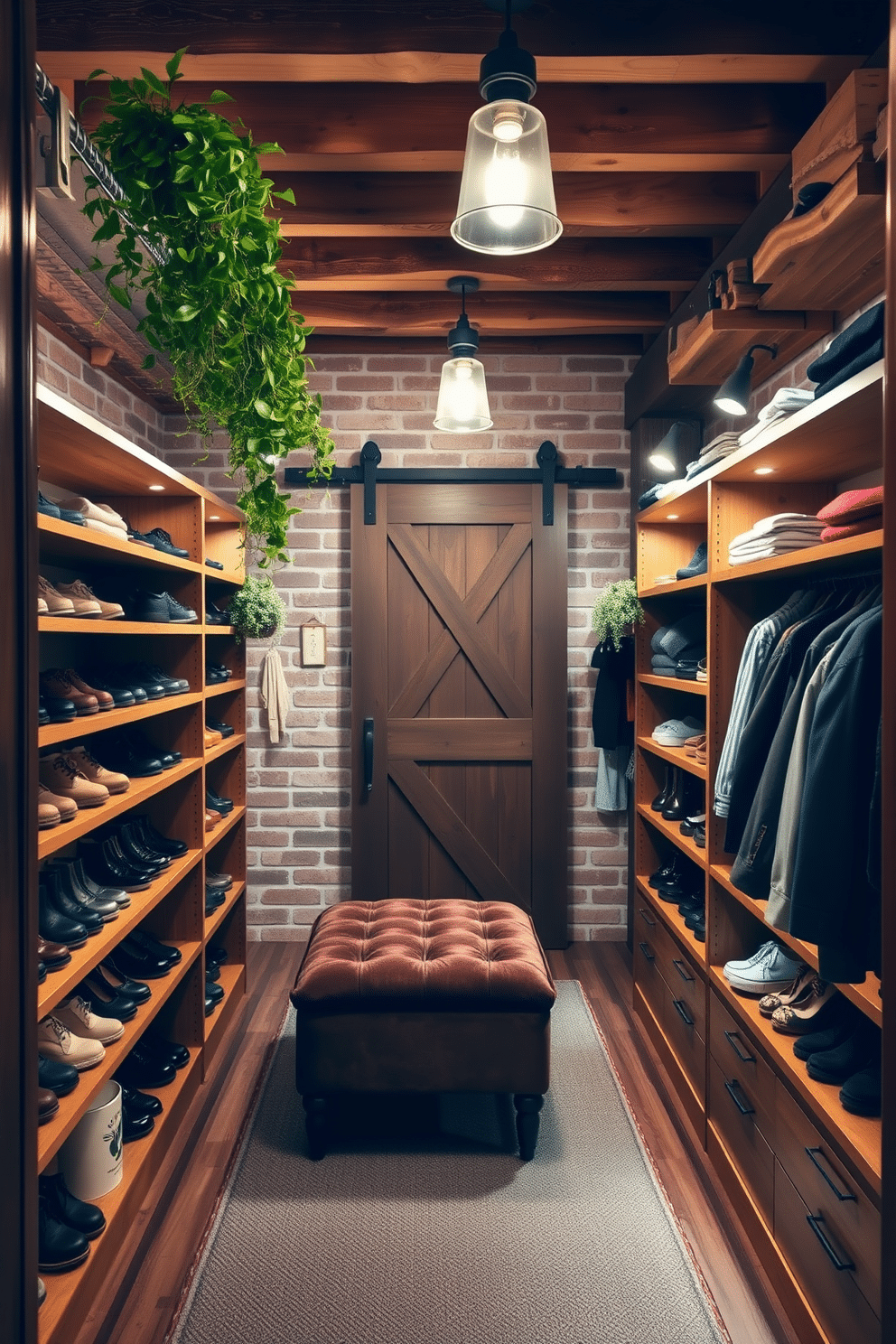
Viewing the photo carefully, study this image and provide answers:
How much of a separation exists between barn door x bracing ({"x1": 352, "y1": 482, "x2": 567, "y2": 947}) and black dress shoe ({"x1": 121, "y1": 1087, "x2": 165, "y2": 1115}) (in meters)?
1.69

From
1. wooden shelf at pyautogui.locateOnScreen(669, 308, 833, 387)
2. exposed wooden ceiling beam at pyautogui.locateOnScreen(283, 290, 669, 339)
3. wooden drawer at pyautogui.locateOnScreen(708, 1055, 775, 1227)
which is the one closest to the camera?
wooden drawer at pyautogui.locateOnScreen(708, 1055, 775, 1227)

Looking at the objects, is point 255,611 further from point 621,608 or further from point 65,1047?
point 65,1047

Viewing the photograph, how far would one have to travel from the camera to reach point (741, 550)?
231 centimetres

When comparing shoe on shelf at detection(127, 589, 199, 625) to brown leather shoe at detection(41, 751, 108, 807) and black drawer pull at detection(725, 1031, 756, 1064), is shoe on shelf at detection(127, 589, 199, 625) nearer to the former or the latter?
brown leather shoe at detection(41, 751, 108, 807)

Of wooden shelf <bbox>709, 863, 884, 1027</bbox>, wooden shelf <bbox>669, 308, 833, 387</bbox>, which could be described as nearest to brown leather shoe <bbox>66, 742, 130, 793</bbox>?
wooden shelf <bbox>709, 863, 884, 1027</bbox>

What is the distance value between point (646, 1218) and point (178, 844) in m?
1.70

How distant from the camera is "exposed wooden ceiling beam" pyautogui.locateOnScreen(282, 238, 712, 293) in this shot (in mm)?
3121

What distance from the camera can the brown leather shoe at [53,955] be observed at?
184cm

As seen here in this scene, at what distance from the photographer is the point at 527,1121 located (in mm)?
2441

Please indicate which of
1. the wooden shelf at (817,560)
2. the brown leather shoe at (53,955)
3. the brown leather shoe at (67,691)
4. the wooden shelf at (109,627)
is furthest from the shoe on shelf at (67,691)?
the wooden shelf at (817,560)

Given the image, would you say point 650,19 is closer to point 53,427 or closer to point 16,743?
point 53,427

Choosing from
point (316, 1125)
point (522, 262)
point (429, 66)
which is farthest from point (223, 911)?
point (429, 66)

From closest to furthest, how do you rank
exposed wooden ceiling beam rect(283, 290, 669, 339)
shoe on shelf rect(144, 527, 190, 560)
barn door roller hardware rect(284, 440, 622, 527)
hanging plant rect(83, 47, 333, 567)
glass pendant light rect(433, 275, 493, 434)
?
1. hanging plant rect(83, 47, 333, 567)
2. shoe on shelf rect(144, 527, 190, 560)
3. glass pendant light rect(433, 275, 493, 434)
4. exposed wooden ceiling beam rect(283, 290, 669, 339)
5. barn door roller hardware rect(284, 440, 622, 527)

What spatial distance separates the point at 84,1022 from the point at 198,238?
1.74 m
